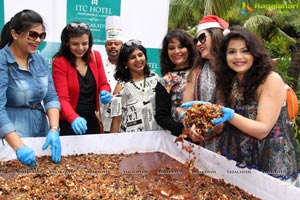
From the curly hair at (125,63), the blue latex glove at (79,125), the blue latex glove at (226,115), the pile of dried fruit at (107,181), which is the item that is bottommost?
the pile of dried fruit at (107,181)

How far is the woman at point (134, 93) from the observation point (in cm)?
262

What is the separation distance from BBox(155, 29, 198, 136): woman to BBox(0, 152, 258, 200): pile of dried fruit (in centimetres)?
32

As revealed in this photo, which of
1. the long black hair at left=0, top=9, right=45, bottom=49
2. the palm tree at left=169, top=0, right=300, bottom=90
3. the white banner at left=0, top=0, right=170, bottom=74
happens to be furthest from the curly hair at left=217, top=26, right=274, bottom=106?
the palm tree at left=169, top=0, right=300, bottom=90

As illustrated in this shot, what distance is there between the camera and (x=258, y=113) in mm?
1735

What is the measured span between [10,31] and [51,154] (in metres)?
0.91

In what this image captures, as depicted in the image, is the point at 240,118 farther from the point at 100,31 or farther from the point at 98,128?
the point at 100,31

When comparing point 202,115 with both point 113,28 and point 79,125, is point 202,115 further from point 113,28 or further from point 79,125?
point 113,28

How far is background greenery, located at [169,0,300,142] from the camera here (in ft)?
22.8

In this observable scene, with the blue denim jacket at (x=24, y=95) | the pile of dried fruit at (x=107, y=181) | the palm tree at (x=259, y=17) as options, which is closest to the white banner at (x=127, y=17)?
the blue denim jacket at (x=24, y=95)

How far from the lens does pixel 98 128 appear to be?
2865mm

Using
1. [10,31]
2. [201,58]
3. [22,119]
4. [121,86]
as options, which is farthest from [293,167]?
[10,31]

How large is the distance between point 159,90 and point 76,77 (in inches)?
27.8

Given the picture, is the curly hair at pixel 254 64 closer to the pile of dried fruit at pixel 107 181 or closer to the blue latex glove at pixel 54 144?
the pile of dried fruit at pixel 107 181

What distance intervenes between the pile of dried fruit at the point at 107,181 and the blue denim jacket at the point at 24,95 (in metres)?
0.26
